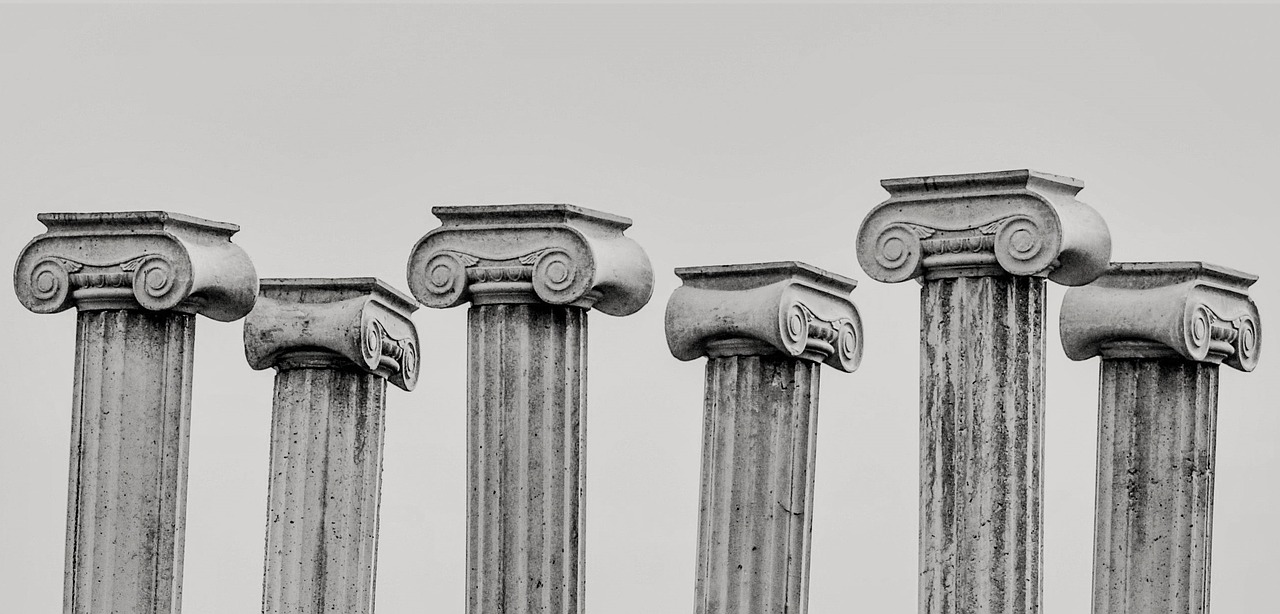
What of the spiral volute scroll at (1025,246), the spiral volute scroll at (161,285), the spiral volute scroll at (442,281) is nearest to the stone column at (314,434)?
the spiral volute scroll at (442,281)

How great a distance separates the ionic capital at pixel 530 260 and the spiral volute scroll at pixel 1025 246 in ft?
14.0

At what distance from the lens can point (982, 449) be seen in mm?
31250

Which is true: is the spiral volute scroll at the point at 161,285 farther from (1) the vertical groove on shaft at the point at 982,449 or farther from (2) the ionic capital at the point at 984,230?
(1) the vertical groove on shaft at the point at 982,449

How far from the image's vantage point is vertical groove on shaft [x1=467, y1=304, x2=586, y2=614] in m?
33.5

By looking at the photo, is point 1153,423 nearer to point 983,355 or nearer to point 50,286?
→ point 983,355

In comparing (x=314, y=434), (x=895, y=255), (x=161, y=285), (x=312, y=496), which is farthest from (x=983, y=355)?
(x=312, y=496)

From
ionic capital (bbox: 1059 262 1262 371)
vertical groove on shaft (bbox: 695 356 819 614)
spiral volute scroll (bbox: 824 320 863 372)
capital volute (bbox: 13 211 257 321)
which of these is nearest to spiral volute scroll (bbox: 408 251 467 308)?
capital volute (bbox: 13 211 257 321)

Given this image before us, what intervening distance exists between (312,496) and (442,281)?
3362 millimetres

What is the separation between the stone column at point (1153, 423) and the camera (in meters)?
34.0

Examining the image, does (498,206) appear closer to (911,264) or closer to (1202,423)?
(911,264)

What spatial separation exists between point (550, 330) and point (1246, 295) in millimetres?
6964

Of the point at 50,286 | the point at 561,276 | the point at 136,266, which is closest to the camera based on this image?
the point at 136,266

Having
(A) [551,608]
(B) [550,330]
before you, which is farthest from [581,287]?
(A) [551,608]

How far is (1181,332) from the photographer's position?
33.7 metres
